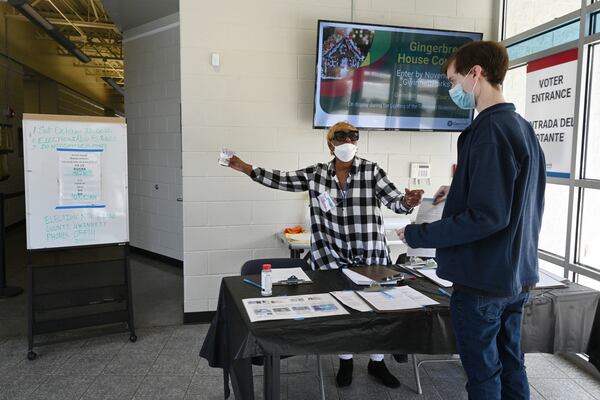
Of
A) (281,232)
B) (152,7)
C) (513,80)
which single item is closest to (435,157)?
(513,80)

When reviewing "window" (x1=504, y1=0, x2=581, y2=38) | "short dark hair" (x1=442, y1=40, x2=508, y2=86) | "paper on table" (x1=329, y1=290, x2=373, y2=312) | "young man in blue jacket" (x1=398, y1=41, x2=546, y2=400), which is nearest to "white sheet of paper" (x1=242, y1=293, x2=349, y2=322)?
"paper on table" (x1=329, y1=290, x2=373, y2=312)

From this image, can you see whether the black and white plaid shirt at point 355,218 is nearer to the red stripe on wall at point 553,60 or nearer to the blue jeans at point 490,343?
the blue jeans at point 490,343

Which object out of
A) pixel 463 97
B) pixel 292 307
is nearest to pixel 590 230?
pixel 463 97

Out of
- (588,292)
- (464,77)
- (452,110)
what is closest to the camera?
(464,77)

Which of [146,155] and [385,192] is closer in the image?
[385,192]

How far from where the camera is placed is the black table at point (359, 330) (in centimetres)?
170

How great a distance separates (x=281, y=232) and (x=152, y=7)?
315cm

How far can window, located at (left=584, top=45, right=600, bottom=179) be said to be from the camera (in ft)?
9.50

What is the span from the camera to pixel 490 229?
141 cm

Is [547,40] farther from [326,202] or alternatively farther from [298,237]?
[298,237]

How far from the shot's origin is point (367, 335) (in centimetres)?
178

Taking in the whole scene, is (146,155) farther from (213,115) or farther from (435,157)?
(435,157)

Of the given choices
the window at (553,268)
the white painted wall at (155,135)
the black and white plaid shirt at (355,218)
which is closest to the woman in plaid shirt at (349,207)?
the black and white plaid shirt at (355,218)

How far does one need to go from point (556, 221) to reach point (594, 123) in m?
0.79
